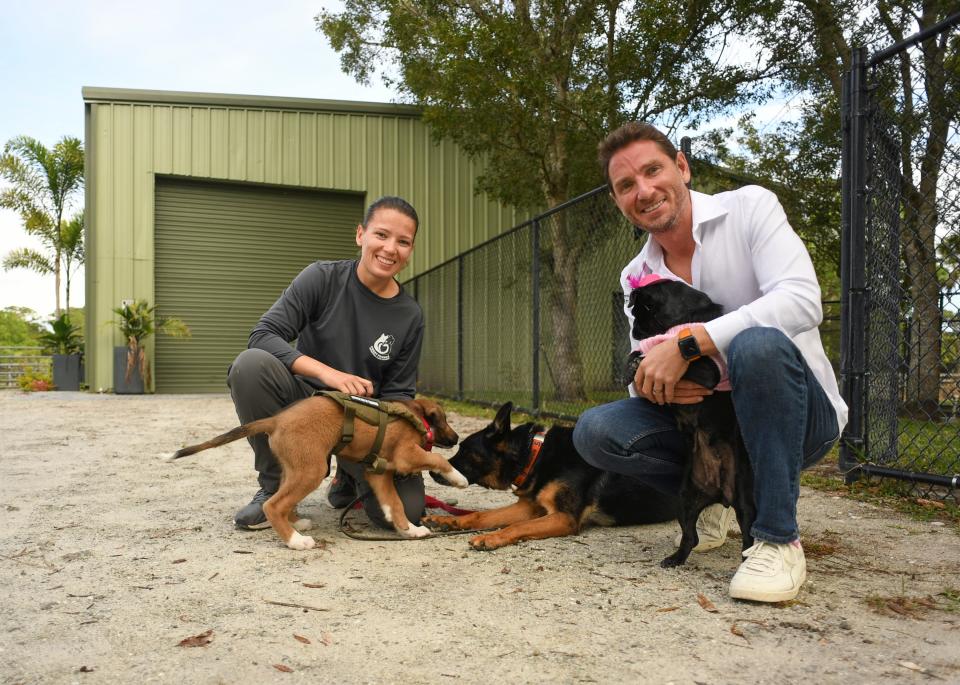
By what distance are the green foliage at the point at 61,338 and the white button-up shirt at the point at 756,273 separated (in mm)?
16489

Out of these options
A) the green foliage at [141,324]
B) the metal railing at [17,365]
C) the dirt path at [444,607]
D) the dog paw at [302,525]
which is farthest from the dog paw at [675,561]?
the metal railing at [17,365]

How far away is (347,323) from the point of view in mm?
3570

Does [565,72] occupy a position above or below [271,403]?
above

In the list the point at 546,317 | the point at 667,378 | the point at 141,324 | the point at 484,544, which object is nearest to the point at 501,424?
the point at 484,544

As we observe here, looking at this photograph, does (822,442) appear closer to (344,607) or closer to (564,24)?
(344,607)

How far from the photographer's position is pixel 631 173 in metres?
2.67

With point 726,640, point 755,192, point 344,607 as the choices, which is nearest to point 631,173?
point 755,192

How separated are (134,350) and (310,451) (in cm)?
1267

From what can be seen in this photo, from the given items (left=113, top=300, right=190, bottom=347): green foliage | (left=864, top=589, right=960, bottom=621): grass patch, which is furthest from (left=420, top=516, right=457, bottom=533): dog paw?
(left=113, top=300, right=190, bottom=347): green foliage

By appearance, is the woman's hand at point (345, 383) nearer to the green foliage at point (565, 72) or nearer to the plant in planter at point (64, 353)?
the green foliage at point (565, 72)

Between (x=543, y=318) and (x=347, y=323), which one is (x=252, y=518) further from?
(x=543, y=318)

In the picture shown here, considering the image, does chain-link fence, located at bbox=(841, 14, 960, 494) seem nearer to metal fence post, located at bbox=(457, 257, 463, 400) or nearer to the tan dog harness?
the tan dog harness

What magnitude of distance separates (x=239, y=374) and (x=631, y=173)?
1.90m

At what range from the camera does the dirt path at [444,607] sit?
1.79 m
